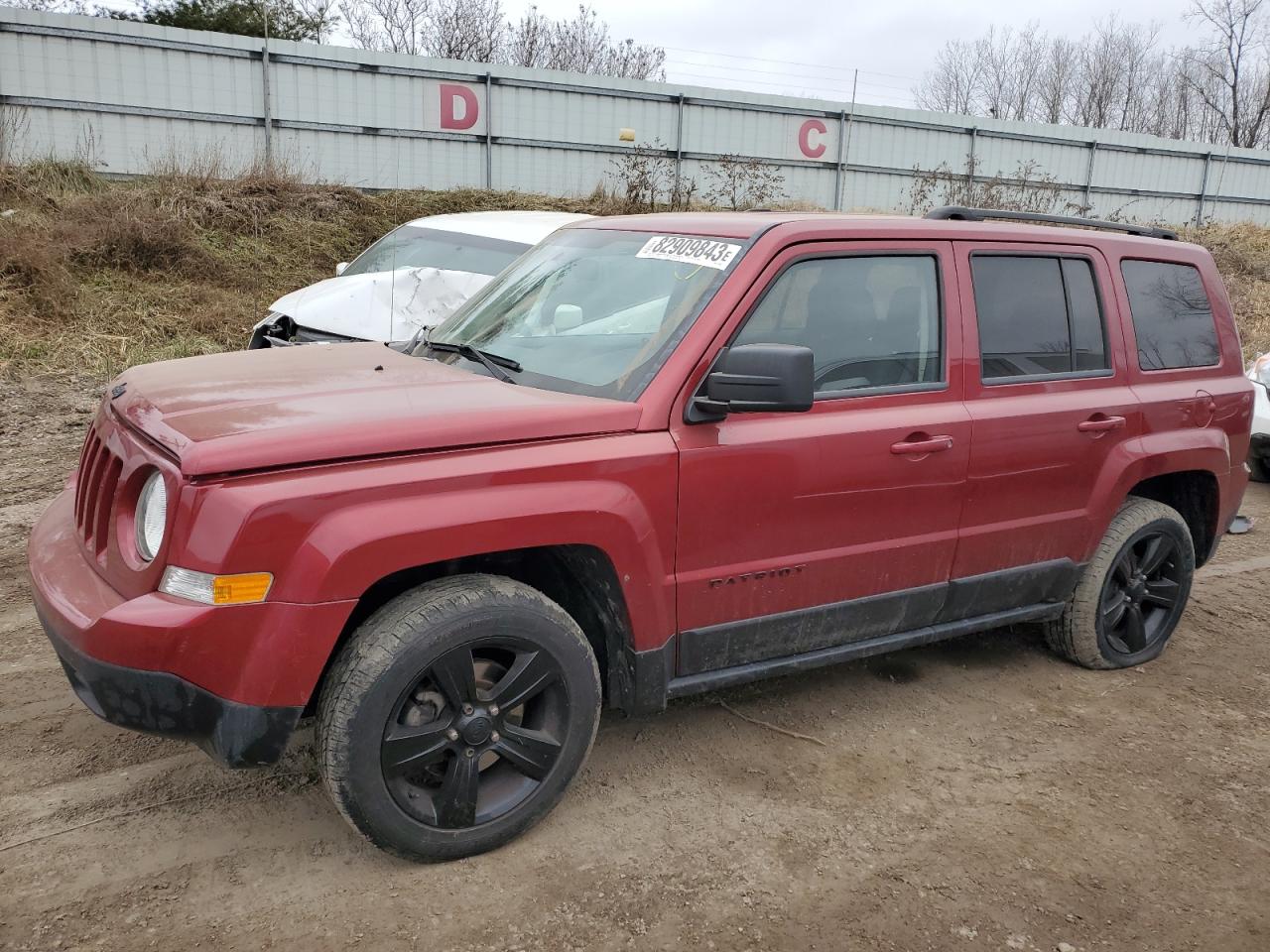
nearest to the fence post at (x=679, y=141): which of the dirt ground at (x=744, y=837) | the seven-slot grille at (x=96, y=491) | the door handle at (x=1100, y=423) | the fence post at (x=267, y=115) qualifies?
the fence post at (x=267, y=115)

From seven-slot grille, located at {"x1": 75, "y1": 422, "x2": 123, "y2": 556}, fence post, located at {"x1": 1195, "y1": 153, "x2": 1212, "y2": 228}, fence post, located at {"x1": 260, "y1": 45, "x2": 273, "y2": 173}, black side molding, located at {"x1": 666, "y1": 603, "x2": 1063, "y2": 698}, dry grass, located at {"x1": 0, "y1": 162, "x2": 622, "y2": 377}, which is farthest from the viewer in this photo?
fence post, located at {"x1": 1195, "y1": 153, "x2": 1212, "y2": 228}

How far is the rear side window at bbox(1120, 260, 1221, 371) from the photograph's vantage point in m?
4.39

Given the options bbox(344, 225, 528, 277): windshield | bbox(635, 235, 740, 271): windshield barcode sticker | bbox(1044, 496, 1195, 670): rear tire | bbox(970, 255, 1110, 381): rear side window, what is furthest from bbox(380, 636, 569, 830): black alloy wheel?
bbox(344, 225, 528, 277): windshield

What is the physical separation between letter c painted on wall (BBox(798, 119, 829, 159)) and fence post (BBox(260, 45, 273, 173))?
31.2 ft

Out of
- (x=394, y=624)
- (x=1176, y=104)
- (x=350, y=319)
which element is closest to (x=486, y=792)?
(x=394, y=624)

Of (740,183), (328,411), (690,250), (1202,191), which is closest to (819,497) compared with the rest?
(690,250)

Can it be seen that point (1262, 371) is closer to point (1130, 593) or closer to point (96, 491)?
point (1130, 593)

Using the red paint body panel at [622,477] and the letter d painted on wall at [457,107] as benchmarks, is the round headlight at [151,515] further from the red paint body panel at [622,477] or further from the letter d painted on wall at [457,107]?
the letter d painted on wall at [457,107]

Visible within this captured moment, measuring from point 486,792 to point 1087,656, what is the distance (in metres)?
2.83

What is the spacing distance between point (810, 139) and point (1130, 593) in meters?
16.5

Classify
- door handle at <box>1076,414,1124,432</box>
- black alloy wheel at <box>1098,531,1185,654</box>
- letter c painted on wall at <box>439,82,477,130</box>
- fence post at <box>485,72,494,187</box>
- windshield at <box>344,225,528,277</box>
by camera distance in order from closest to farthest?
1. door handle at <box>1076,414,1124,432</box>
2. black alloy wheel at <box>1098,531,1185,654</box>
3. windshield at <box>344,225,528,277</box>
4. letter c painted on wall at <box>439,82,477,130</box>
5. fence post at <box>485,72,494,187</box>

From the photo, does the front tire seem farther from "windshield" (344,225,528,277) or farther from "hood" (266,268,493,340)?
"windshield" (344,225,528,277)

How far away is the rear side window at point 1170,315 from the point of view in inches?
173

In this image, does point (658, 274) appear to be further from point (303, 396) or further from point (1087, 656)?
point (1087, 656)
